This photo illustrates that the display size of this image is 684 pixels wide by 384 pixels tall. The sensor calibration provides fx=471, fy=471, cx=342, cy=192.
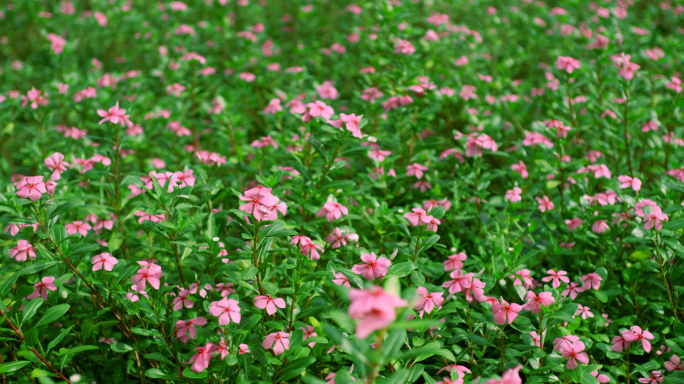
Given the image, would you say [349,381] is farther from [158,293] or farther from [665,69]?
[665,69]

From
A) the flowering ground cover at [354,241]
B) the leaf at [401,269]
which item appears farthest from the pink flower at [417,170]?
the leaf at [401,269]

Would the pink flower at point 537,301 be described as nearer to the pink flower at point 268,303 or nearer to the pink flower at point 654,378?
the pink flower at point 654,378

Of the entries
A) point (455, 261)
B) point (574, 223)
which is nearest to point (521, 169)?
point (574, 223)

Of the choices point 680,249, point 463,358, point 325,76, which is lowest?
point 325,76

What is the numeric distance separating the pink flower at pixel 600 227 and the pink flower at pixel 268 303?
1549 millimetres

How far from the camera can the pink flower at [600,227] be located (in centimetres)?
224

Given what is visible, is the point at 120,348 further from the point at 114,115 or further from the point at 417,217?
the point at 417,217

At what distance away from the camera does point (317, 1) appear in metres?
5.88

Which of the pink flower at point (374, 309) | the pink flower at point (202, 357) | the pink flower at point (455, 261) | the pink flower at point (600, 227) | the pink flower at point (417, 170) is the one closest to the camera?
the pink flower at point (374, 309)

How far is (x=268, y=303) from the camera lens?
5.52ft

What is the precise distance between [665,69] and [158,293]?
4.57 metres

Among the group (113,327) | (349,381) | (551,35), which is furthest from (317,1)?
(349,381)

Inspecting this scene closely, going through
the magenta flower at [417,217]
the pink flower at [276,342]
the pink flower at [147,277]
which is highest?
the magenta flower at [417,217]

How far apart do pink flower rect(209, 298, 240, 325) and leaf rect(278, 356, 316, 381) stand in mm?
275
